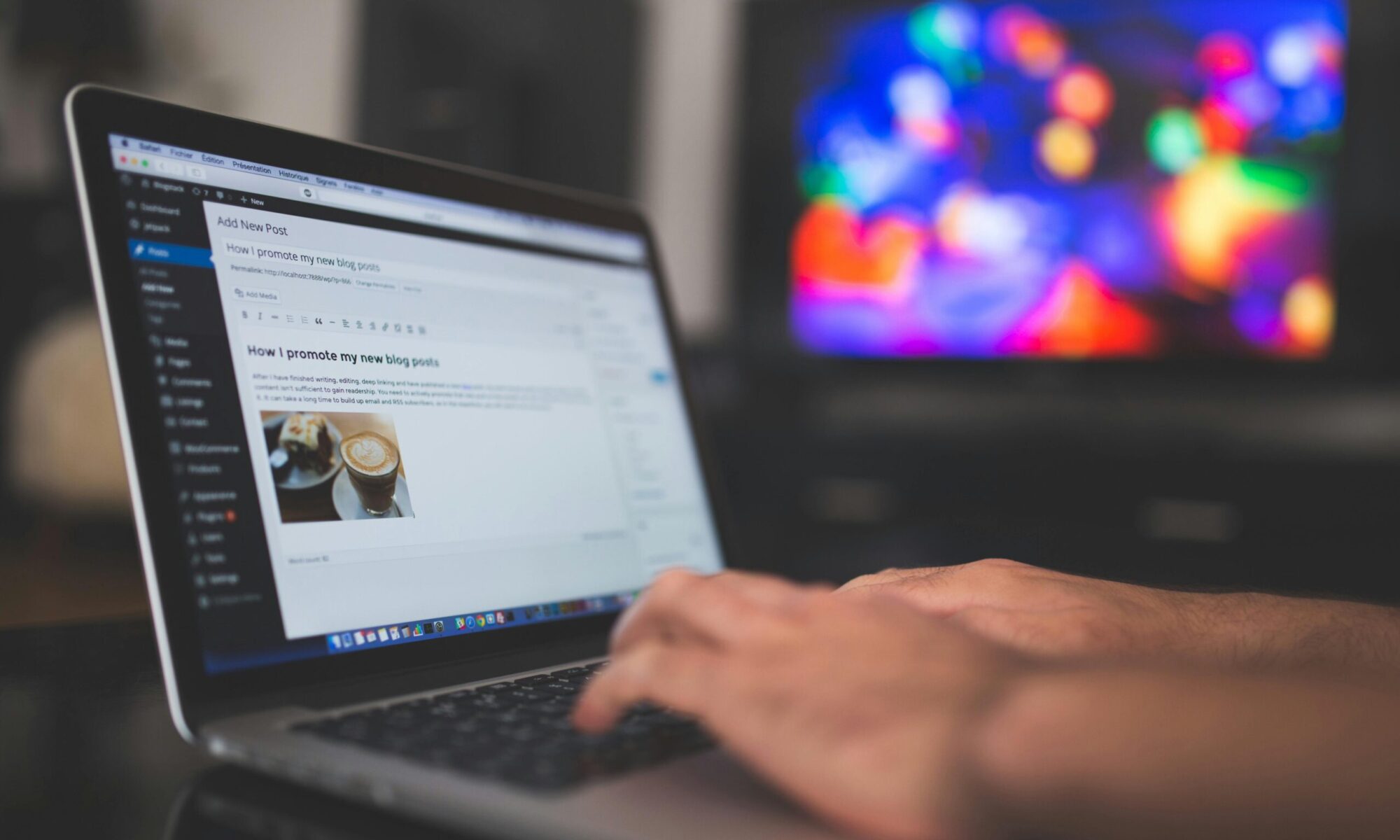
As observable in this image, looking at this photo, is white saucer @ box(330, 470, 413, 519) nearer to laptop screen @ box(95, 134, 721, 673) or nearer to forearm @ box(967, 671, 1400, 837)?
laptop screen @ box(95, 134, 721, 673)

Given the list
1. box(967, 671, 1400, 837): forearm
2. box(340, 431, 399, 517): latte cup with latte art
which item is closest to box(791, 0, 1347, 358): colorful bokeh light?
box(340, 431, 399, 517): latte cup with latte art

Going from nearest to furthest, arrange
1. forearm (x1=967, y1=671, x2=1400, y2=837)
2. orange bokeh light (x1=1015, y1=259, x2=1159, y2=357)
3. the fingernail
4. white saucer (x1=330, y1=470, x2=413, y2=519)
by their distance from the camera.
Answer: forearm (x1=967, y1=671, x2=1400, y2=837), the fingernail, white saucer (x1=330, y1=470, x2=413, y2=519), orange bokeh light (x1=1015, y1=259, x2=1159, y2=357)

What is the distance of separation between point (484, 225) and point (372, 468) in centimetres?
20

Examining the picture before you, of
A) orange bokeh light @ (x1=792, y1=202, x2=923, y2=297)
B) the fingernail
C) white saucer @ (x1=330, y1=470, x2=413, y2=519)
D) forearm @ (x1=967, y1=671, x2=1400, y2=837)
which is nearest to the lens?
forearm @ (x1=967, y1=671, x2=1400, y2=837)

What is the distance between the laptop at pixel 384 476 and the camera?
0.38 meters

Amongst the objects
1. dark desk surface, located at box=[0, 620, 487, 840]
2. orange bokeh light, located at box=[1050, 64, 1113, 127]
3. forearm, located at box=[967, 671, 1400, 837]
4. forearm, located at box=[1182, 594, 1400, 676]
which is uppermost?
orange bokeh light, located at box=[1050, 64, 1113, 127]

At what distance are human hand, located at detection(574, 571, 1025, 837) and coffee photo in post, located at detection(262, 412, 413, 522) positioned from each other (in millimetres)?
193

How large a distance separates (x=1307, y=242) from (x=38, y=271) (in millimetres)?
3725

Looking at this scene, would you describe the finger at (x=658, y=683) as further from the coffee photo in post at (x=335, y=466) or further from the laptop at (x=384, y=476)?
the coffee photo in post at (x=335, y=466)

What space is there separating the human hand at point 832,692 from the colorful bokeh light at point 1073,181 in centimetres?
224

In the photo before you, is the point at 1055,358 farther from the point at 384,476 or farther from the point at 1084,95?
the point at 384,476

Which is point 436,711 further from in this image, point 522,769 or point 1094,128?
point 1094,128

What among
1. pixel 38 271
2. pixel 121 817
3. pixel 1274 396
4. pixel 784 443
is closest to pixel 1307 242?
pixel 1274 396

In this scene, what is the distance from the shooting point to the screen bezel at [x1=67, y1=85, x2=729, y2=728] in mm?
439
